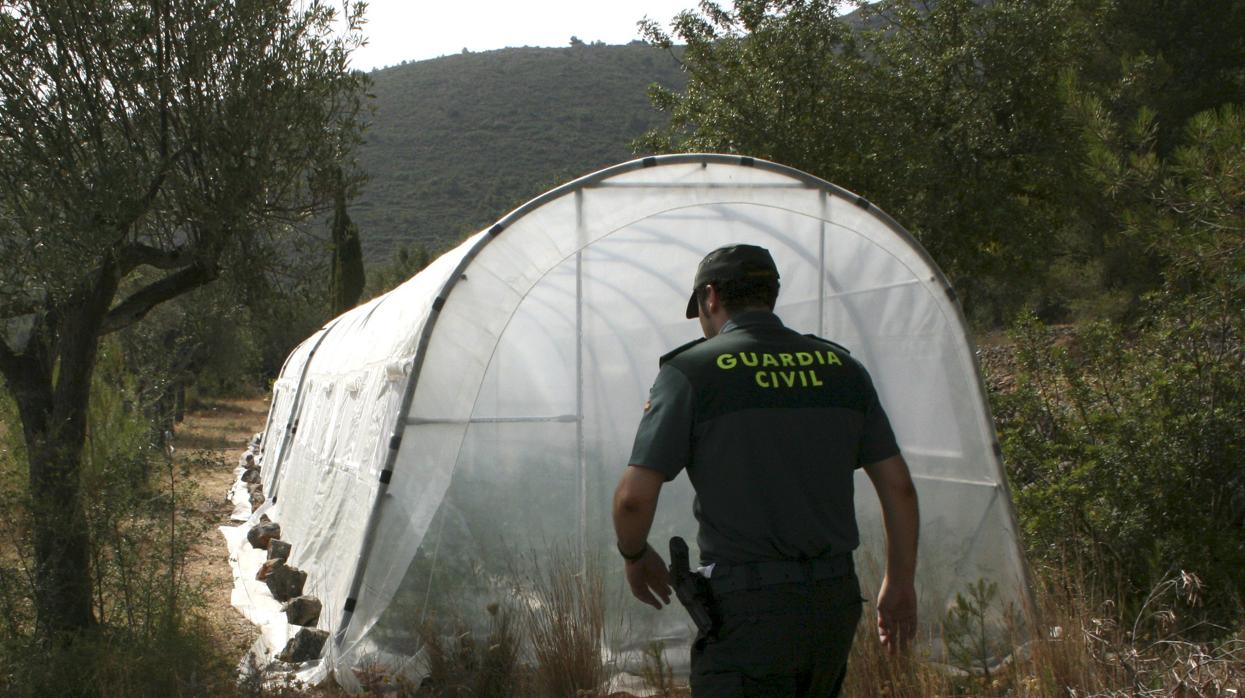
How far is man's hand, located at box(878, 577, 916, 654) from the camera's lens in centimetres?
346

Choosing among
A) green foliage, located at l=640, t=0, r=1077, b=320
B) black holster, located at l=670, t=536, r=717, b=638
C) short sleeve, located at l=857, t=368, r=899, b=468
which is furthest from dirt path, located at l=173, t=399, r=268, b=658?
green foliage, located at l=640, t=0, r=1077, b=320

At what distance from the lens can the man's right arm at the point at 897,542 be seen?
3430mm

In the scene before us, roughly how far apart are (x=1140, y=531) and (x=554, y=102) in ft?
225

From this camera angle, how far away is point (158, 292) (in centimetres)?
687

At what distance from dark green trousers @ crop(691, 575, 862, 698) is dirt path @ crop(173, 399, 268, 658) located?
14.0 ft

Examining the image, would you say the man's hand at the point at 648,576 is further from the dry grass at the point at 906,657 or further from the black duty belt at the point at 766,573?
the dry grass at the point at 906,657

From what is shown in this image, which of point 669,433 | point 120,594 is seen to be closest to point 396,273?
point 120,594

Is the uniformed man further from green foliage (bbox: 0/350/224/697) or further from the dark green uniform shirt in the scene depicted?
green foliage (bbox: 0/350/224/697)

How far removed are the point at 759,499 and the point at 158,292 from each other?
4.92m

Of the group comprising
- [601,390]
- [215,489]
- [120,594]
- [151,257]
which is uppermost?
[151,257]

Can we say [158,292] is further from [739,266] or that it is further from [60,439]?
[739,266]

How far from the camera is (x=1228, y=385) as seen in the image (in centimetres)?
679

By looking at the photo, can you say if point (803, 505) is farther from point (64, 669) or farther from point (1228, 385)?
point (1228, 385)

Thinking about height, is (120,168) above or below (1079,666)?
above
